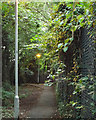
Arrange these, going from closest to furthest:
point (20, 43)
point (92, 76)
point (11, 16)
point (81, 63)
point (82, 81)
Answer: point (92, 76) < point (82, 81) < point (81, 63) < point (11, 16) < point (20, 43)

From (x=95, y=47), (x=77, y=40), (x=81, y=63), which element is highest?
(x=77, y=40)

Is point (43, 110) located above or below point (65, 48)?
below

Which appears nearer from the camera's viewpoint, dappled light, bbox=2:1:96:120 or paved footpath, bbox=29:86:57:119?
dappled light, bbox=2:1:96:120

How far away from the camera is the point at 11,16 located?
17.6 ft

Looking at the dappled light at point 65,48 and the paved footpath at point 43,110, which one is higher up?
the dappled light at point 65,48

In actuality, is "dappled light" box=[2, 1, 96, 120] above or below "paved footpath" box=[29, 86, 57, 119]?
above

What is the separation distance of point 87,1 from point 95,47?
505 millimetres

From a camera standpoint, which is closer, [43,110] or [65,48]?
[65,48]

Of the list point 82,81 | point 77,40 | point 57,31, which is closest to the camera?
point 82,81

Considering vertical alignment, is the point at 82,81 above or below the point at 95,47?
below

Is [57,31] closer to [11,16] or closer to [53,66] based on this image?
[53,66]

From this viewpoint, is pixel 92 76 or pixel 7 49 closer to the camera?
pixel 92 76

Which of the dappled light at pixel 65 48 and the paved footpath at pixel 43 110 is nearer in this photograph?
the dappled light at pixel 65 48

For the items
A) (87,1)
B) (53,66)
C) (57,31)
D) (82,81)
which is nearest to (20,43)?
(53,66)
